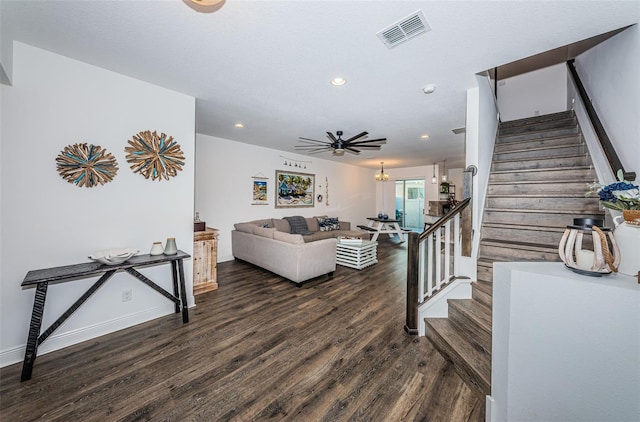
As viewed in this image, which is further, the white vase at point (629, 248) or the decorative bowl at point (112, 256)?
the decorative bowl at point (112, 256)

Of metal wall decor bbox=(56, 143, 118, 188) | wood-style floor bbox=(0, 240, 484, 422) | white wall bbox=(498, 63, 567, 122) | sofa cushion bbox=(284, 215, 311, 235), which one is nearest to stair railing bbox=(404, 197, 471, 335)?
wood-style floor bbox=(0, 240, 484, 422)

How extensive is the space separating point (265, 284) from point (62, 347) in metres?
2.25

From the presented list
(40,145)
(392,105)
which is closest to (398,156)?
(392,105)

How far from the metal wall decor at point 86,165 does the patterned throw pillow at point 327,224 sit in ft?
16.0

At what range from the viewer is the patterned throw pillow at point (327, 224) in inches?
267

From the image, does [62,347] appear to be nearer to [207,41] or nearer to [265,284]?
[265,284]

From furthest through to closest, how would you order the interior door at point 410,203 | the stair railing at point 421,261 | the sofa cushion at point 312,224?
the interior door at point 410,203 < the sofa cushion at point 312,224 < the stair railing at point 421,261

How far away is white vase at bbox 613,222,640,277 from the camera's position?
46.3 inches

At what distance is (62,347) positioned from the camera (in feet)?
7.22

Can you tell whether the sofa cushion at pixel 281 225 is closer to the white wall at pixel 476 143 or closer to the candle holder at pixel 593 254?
the white wall at pixel 476 143

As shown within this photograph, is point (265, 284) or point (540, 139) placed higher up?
point (540, 139)

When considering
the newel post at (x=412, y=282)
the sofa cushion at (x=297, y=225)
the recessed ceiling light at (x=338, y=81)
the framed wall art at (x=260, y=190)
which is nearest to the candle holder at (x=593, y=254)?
the newel post at (x=412, y=282)

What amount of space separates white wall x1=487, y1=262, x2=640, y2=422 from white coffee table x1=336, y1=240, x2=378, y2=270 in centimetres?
328

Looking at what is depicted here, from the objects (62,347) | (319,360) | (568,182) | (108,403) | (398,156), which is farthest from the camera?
(398,156)
